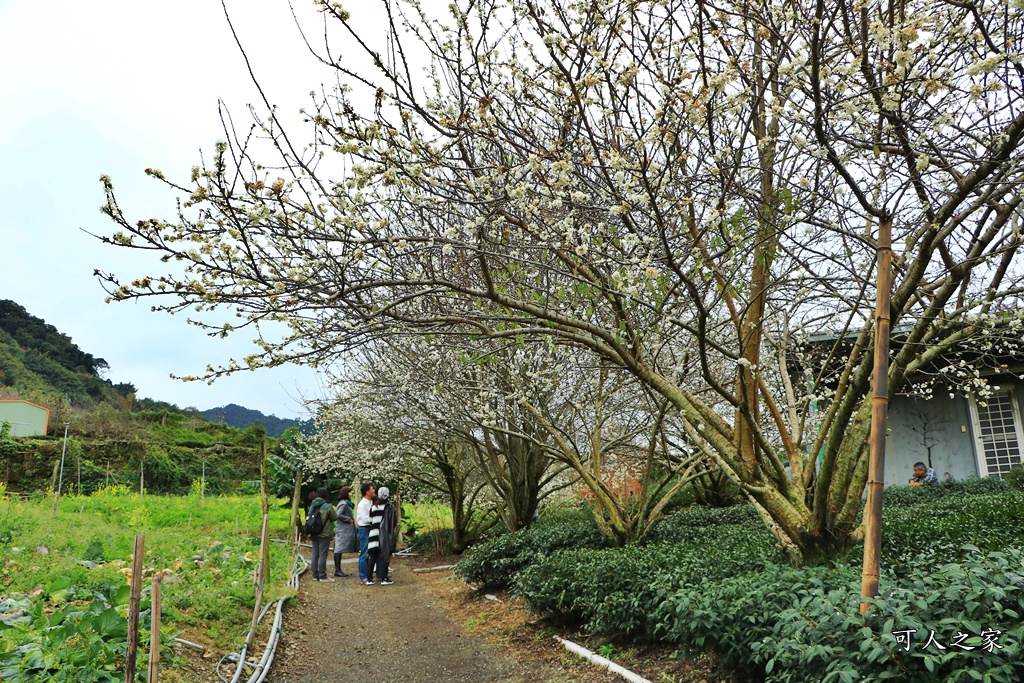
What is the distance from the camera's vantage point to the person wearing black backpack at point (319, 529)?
1183 cm

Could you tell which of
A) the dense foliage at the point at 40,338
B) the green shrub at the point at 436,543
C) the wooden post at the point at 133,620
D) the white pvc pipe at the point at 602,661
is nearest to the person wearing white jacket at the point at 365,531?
the green shrub at the point at 436,543

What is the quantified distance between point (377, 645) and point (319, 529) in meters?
4.84

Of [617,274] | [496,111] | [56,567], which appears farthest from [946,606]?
[56,567]

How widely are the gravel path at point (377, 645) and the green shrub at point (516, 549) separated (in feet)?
2.56

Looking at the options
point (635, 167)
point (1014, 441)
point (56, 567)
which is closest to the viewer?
point (635, 167)

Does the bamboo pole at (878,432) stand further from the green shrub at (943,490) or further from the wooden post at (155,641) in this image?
the green shrub at (943,490)

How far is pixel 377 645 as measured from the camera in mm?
7375

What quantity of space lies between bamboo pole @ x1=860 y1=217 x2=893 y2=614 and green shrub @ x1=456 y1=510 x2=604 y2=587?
547 cm

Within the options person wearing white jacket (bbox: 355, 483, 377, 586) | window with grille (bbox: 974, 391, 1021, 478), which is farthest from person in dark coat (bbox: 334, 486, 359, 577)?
window with grille (bbox: 974, 391, 1021, 478)

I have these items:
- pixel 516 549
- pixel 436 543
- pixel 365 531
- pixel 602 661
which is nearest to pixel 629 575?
pixel 602 661

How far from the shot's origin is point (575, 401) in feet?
34.0

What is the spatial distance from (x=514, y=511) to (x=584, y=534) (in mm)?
2973

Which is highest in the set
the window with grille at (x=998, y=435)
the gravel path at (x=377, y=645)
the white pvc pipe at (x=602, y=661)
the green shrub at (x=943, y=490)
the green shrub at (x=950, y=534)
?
the window with grille at (x=998, y=435)

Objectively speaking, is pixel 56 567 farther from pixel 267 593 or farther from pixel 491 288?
pixel 491 288
